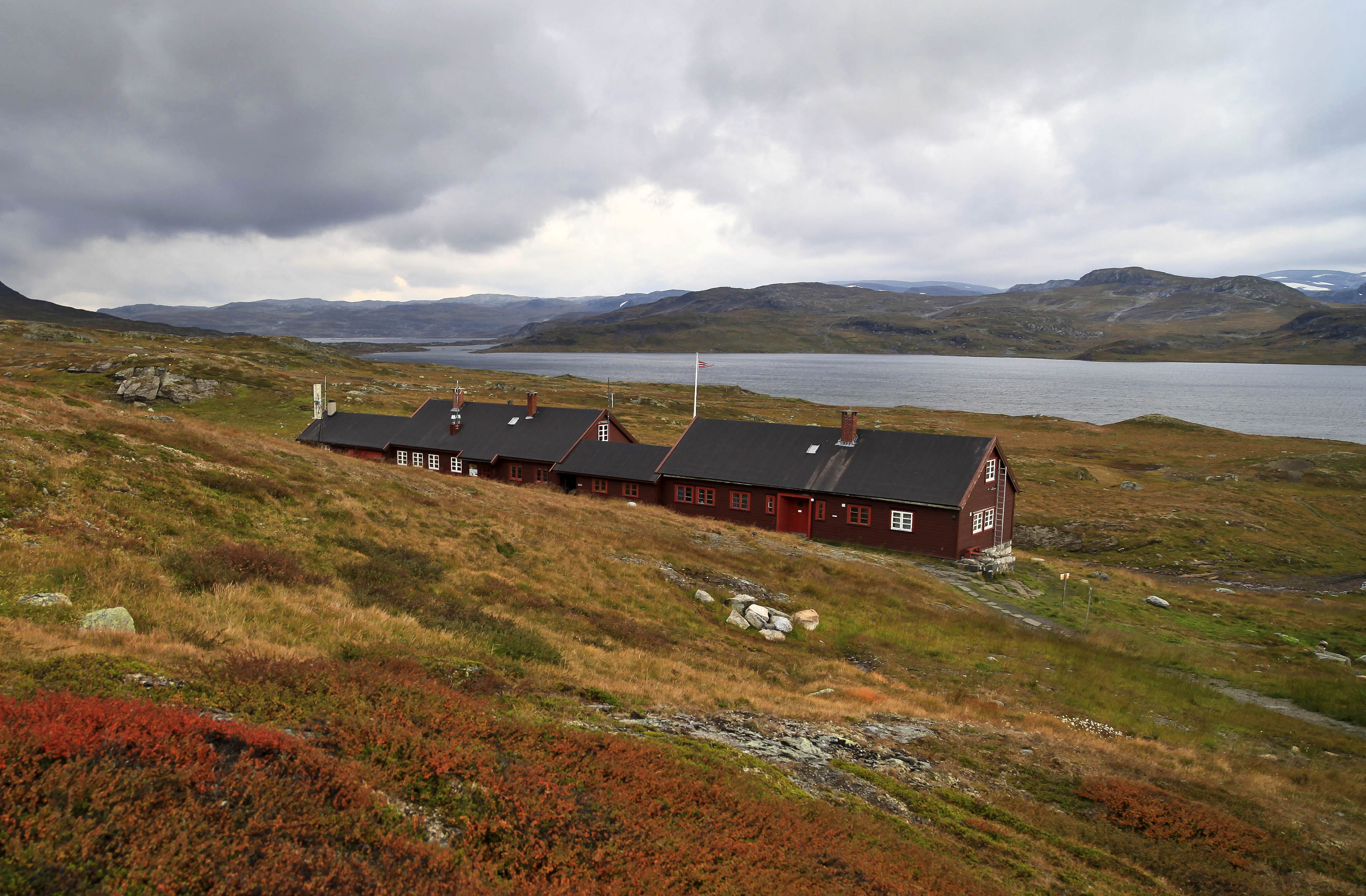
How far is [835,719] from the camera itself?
1597cm

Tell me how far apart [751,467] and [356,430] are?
123 ft

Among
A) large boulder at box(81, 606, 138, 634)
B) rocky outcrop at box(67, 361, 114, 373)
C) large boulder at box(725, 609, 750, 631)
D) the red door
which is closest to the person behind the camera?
large boulder at box(81, 606, 138, 634)

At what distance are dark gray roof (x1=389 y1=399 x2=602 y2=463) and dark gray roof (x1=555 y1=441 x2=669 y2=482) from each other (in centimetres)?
102

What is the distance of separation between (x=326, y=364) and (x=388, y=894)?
6564 inches

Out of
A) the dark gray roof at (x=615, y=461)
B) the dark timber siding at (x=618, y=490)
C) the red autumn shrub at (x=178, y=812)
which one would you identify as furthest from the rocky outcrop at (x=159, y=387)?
the red autumn shrub at (x=178, y=812)

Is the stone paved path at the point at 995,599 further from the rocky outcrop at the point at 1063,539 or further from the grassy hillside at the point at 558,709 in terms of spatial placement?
the rocky outcrop at the point at 1063,539

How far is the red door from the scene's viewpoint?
46.3 meters

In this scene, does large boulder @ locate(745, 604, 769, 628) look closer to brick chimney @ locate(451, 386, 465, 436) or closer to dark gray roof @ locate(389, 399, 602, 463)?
dark gray roof @ locate(389, 399, 602, 463)

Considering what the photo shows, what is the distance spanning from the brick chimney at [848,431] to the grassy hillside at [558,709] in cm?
1169

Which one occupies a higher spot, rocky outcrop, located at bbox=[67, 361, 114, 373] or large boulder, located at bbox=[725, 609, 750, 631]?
rocky outcrop, located at bbox=[67, 361, 114, 373]

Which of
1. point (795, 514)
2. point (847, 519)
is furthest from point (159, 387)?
point (847, 519)

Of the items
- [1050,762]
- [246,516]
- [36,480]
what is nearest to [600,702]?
[1050,762]

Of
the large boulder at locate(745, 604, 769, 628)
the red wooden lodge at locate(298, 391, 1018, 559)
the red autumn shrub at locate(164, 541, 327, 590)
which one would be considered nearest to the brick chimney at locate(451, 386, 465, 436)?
the red wooden lodge at locate(298, 391, 1018, 559)

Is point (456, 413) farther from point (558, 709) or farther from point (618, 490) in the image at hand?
point (558, 709)
